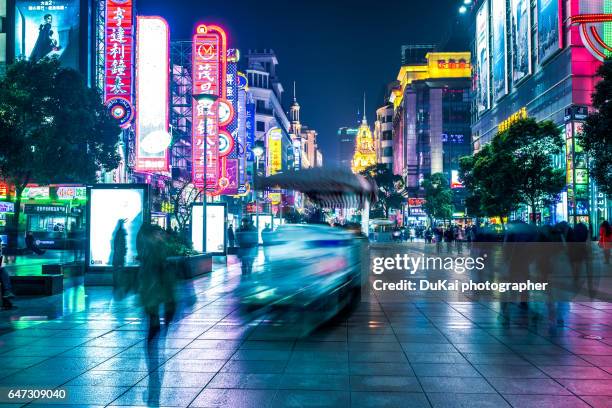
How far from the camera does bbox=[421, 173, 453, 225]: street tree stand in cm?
7751

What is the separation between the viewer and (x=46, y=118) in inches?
1304

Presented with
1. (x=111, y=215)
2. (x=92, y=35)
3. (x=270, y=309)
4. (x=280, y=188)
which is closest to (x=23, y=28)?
(x=92, y=35)

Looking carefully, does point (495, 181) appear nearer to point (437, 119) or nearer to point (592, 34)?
point (592, 34)

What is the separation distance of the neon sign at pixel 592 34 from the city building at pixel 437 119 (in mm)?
53455

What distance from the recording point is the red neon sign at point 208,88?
46781mm

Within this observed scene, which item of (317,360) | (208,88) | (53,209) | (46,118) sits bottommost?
(317,360)

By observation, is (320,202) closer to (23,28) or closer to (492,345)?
(492,345)

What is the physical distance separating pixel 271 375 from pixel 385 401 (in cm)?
169

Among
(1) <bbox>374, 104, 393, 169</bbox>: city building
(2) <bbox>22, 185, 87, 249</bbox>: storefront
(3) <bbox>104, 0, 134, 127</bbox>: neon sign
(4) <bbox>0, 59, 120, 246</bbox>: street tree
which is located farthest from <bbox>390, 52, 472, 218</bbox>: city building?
(4) <bbox>0, 59, 120, 246</bbox>: street tree

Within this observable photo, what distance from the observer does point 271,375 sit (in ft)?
25.0

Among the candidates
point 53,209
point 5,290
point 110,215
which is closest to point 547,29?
point 53,209

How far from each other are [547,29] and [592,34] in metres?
6.62

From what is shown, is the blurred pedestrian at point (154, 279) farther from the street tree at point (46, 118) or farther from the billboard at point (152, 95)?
the billboard at point (152, 95)

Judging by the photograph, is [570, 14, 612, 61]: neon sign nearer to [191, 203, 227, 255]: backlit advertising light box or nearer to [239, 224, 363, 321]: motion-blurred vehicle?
[191, 203, 227, 255]: backlit advertising light box
